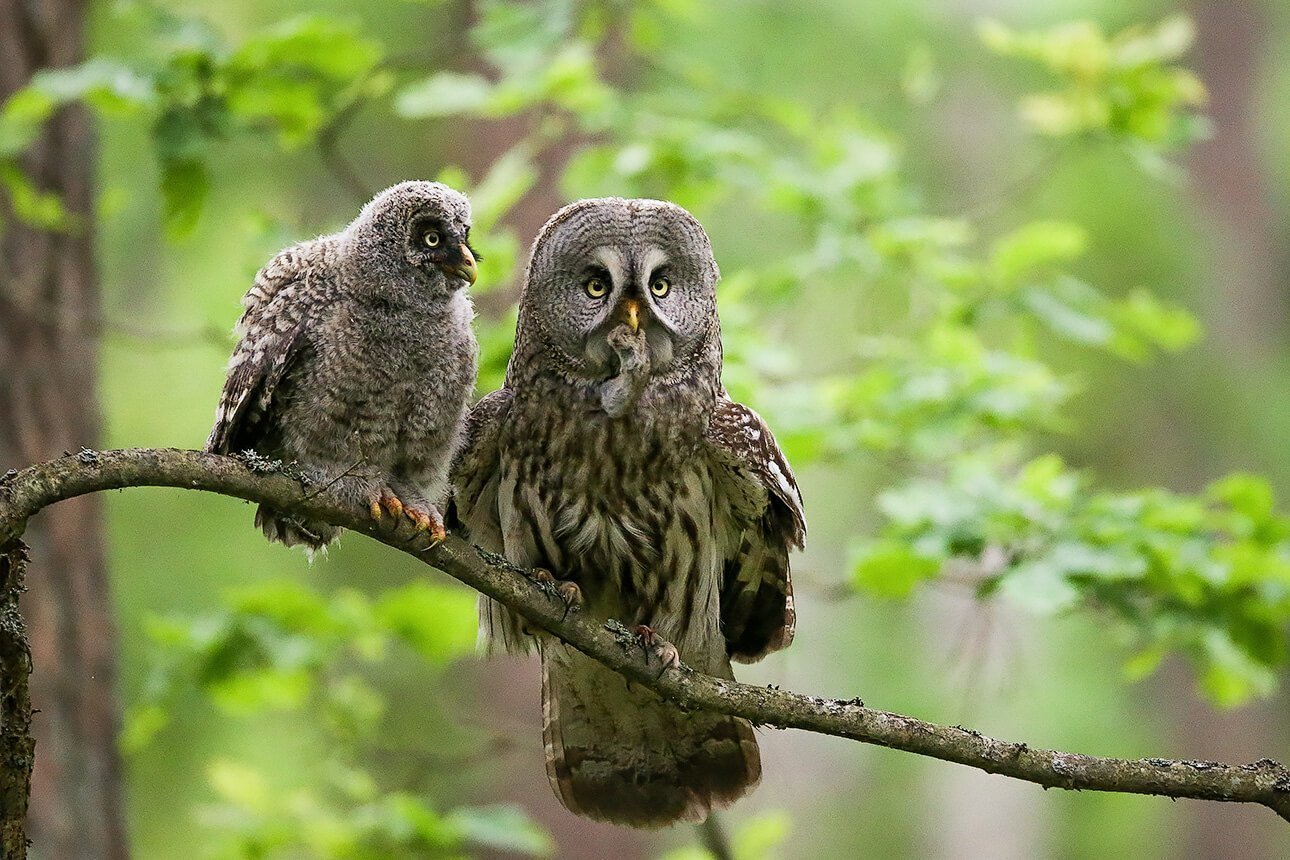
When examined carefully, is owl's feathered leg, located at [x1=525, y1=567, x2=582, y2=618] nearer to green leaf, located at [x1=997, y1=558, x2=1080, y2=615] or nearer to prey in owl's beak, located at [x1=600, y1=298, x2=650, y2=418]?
prey in owl's beak, located at [x1=600, y1=298, x2=650, y2=418]

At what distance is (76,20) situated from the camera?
19.0 feet

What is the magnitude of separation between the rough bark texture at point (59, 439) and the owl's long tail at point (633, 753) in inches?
85.2

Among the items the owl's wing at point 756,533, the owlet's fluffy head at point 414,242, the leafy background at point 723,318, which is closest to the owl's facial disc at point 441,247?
the owlet's fluffy head at point 414,242

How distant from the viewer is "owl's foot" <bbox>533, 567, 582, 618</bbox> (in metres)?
3.22

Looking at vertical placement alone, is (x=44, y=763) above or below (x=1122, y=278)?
below

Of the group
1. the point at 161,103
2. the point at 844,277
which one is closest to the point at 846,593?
the point at 844,277

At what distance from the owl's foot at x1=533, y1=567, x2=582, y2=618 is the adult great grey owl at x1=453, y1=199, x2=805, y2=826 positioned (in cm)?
11

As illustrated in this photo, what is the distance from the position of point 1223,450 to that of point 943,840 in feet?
19.7

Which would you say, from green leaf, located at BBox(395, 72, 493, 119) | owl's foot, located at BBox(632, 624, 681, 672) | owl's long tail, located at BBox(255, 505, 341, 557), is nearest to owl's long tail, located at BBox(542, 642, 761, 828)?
owl's foot, located at BBox(632, 624, 681, 672)

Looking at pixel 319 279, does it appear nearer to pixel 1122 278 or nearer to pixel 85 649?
pixel 85 649

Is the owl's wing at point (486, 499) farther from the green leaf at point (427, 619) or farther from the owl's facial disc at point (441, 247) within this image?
the green leaf at point (427, 619)

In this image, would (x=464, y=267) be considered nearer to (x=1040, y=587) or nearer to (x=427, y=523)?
Result: (x=427, y=523)

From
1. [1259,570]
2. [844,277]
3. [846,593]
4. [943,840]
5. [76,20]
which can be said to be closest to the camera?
[1259,570]

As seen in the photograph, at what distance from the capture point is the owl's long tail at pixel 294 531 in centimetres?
329
